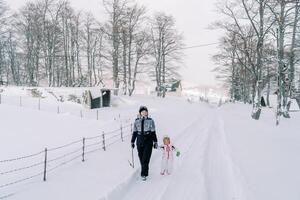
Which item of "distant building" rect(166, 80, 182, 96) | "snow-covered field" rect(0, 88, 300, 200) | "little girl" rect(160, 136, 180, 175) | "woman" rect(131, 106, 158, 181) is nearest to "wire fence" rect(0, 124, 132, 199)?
"snow-covered field" rect(0, 88, 300, 200)

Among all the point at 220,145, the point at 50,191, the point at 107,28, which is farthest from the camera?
the point at 107,28

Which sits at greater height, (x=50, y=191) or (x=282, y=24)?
(x=282, y=24)

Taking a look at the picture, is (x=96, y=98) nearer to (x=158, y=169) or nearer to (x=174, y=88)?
(x=158, y=169)

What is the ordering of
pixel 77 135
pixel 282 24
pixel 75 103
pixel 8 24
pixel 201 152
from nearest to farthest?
1. pixel 201 152
2. pixel 77 135
3. pixel 282 24
4. pixel 75 103
5. pixel 8 24

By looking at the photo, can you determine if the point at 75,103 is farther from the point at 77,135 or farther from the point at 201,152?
the point at 201,152

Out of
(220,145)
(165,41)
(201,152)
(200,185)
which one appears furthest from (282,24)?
(165,41)

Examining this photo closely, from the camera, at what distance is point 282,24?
89.3 feet

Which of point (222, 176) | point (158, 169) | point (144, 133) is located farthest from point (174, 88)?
point (144, 133)

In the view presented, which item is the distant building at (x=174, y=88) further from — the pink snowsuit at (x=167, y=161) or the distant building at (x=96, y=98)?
the pink snowsuit at (x=167, y=161)

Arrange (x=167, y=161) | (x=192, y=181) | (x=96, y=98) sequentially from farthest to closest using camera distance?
(x=96, y=98) → (x=167, y=161) → (x=192, y=181)

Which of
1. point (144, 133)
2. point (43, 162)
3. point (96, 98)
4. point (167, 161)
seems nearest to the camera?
point (144, 133)

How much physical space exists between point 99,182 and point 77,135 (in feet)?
37.0

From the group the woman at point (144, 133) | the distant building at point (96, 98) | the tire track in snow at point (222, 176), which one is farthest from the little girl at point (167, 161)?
the distant building at point (96, 98)

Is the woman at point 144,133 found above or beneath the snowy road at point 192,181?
above
